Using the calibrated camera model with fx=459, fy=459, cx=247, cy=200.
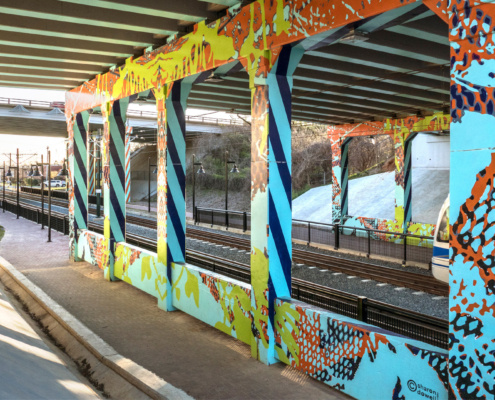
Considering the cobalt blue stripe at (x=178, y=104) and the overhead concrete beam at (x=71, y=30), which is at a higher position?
the overhead concrete beam at (x=71, y=30)

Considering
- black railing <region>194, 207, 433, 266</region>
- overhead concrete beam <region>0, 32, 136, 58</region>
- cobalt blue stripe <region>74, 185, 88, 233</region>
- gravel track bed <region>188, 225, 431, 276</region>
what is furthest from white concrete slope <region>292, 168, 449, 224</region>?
overhead concrete beam <region>0, 32, 136, 58</region>

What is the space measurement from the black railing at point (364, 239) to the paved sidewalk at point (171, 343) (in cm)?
810

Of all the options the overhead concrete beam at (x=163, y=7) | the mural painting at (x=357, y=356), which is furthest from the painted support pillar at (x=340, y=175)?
the mural painting at (x=357, y=356)

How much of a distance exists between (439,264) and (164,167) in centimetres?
590

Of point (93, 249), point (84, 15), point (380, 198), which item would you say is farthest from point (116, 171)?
point (380, 198)

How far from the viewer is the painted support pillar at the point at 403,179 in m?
20.3

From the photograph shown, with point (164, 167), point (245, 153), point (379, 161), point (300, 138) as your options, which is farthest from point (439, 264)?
point (245, 153)

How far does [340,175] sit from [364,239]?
5.70 m

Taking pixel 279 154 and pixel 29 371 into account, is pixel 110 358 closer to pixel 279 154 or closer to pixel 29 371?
pixel 29 371

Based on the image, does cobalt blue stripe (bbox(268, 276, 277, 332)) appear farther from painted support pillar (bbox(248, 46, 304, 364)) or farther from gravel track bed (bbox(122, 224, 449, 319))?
gravel track bed (bbox(122, 224, 449, 319))

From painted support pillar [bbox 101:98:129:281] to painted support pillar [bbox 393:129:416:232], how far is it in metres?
12.9

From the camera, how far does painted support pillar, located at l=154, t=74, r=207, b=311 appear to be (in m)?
9.19

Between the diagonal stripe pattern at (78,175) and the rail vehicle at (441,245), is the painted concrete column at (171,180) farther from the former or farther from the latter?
the diagonal stripe pattern at (78,175)

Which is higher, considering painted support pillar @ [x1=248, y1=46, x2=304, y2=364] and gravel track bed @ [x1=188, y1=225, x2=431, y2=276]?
painted support pillar @ [x1=248, y1=46, x2=304, y2=364]
